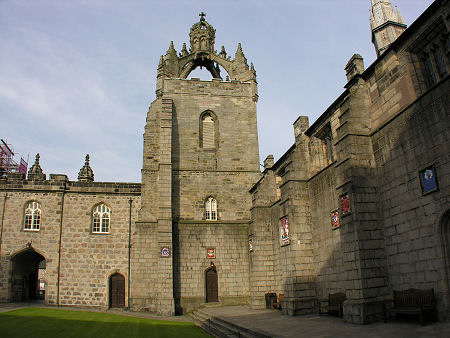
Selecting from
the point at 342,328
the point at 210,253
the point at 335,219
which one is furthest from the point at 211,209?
the point at 342,328

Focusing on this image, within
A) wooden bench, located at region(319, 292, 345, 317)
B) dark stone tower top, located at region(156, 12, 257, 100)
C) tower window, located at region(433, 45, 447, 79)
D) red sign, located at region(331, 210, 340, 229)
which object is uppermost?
dark stone tower top, located at region(156, 12, 257, 100)

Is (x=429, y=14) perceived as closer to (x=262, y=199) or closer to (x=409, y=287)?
(x=409, y=287)

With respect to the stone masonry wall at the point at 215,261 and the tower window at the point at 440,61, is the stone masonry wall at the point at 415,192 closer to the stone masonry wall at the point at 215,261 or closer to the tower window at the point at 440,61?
the tower window at the point at 440,61

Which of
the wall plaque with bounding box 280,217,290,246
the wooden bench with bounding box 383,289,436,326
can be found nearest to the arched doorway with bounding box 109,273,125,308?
the wall plaque with bounding box 280,217,290,246

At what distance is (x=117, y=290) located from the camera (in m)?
24.3

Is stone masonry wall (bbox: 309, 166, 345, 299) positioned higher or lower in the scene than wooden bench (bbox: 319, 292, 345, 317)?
higher

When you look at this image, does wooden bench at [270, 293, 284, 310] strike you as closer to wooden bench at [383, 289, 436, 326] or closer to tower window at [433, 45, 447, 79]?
wooden bench at [383, 289, 436, 326]

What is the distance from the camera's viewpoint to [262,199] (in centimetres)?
2192

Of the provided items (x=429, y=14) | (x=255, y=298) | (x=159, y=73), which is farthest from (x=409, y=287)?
(x=159, y=73)

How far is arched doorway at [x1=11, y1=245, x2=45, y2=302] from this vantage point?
78.0 ft

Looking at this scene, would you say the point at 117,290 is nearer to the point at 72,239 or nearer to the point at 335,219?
the point at 72,239

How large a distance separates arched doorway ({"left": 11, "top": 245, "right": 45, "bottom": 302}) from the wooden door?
11067mm

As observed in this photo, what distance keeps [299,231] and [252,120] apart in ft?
42.9

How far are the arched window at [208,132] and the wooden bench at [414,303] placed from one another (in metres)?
17.6
